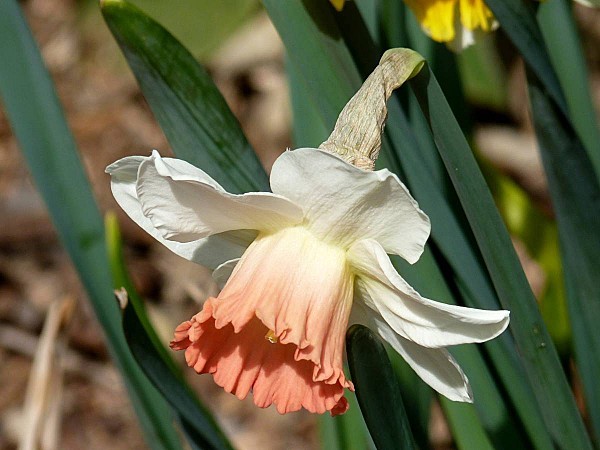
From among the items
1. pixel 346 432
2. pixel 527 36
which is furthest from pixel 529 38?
pixel 346 432

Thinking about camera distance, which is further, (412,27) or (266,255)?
(412,27)

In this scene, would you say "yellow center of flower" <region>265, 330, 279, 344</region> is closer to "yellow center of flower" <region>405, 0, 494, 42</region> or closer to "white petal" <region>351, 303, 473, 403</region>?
"white petal" <region>351, 303, 473, 403</region>

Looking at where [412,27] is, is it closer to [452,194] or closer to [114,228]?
[452,194]

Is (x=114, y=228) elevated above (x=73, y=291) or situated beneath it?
elevated above

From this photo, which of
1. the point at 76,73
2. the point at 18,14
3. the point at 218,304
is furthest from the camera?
the point at 76,73

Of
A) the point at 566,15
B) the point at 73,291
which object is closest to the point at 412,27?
the point at 566,15

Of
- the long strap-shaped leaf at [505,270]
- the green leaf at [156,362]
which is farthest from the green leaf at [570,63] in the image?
the green leaf at [156,362]
